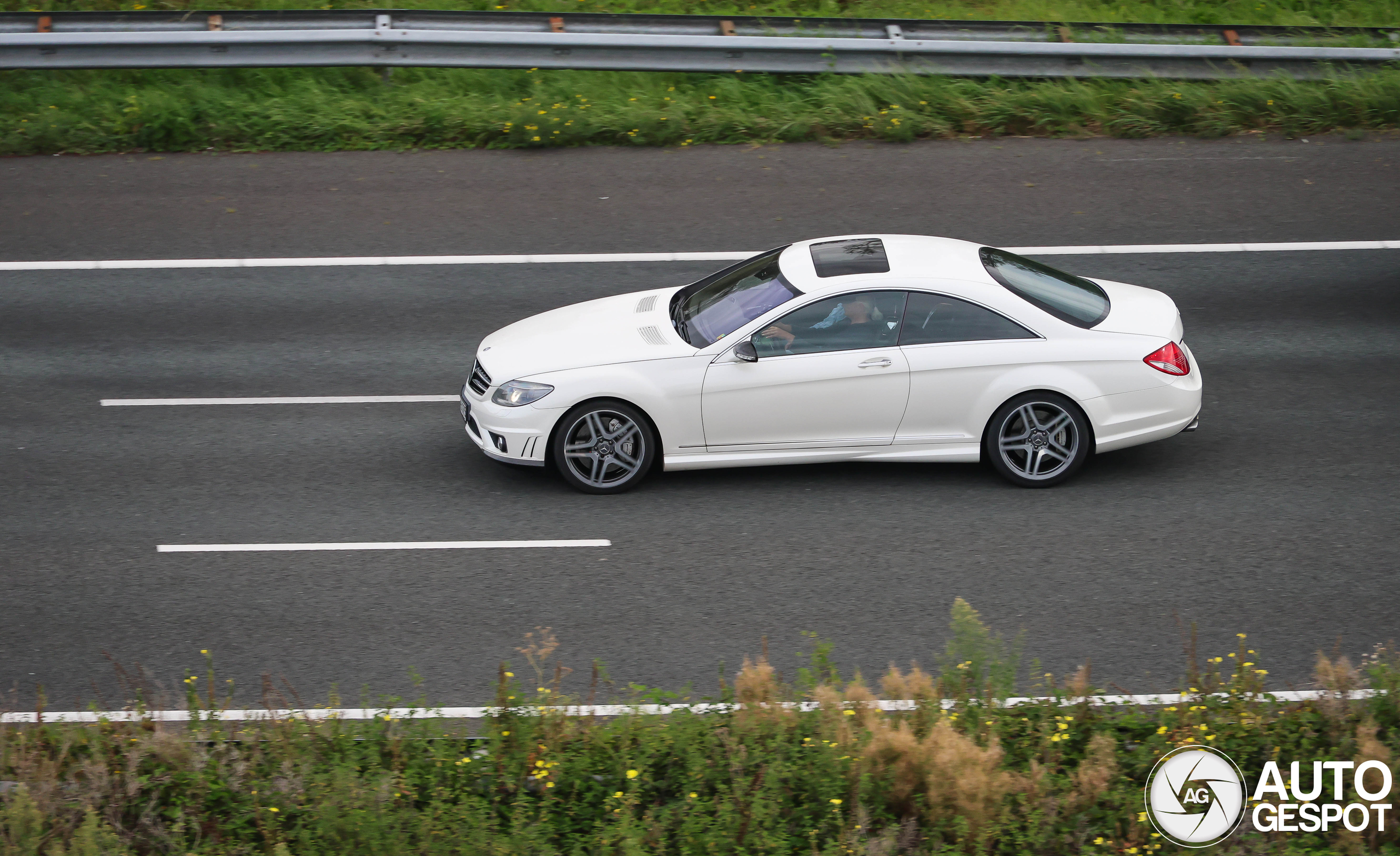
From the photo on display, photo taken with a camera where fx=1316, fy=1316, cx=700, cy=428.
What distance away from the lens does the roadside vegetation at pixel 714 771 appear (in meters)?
5.98

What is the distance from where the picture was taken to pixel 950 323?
29.6ft

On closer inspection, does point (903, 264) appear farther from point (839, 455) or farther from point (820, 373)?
point (839, 455)

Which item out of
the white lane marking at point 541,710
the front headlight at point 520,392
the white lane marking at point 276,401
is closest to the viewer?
the white lane marking at point 541,710

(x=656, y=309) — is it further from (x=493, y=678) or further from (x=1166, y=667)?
(x=1166, y=667)

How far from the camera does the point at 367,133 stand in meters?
14.8

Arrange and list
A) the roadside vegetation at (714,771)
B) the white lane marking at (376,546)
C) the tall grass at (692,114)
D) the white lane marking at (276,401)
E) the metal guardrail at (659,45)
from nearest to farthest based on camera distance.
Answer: the roadside vegetation at (714,771) < the white lane marking at (376,546) < the white lane marking at (276,401) < the tall grass at (692,114) < the metal guardrail at (659,45)

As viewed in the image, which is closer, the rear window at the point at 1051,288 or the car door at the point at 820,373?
the car door at the point at 820,373

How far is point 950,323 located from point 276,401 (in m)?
5.35

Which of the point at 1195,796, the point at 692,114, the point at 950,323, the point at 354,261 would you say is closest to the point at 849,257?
the point at 950,323

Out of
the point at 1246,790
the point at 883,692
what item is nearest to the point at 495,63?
the point at 883,692

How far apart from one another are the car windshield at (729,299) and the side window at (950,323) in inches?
31.9

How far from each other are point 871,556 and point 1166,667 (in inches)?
76.3

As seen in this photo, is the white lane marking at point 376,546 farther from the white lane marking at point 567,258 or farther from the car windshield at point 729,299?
the white lane marking at point 567,258

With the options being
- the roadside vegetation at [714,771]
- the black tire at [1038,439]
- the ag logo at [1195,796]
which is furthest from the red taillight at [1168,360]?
the ag logo at [1195,796]
